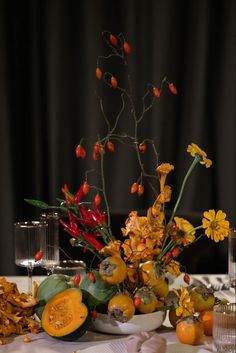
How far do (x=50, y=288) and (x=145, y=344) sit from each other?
310 millimetres

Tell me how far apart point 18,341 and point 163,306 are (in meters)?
0.33

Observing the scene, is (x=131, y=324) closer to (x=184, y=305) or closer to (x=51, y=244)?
(x=184, y=305)

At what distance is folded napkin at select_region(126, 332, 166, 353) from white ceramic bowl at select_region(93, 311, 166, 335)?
0.16 metres

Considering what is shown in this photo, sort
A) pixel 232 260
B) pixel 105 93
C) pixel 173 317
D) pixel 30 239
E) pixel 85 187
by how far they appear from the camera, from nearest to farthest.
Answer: pixel 85 187 < pixel 173 317 < pixel 30 239 < pixel 232 260 < pixel 105 93

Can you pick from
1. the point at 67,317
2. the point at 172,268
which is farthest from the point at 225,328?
the point at 67,317

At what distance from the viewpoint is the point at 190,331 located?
1.46 m

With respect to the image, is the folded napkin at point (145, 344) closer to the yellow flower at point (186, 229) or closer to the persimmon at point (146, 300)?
the persimmon at point (146, 300)

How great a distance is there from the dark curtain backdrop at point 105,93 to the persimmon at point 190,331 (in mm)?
1938

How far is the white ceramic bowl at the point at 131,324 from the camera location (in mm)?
1525

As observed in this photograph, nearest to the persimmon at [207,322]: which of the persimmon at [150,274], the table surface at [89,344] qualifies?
the table surface at [89,344]

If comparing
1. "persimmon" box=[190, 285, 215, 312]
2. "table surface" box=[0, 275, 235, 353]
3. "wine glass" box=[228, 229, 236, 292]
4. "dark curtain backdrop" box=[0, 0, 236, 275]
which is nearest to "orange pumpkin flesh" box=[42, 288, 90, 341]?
"table surface" box=[0, 275, 235, 353]

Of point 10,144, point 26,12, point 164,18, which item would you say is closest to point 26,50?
point 26,12

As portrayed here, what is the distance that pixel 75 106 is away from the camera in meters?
3.48

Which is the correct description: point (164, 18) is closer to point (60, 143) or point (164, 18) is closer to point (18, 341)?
point (60, 143)
